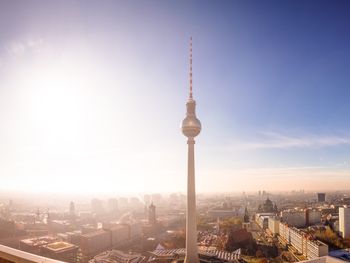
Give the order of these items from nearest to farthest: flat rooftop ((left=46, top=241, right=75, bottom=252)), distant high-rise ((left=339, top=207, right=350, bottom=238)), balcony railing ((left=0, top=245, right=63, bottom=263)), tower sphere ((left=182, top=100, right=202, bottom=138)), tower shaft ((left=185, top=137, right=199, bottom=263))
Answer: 1. balcony railing ((left=0, top=245, right=63, bottom=263))
2. tower shaft ((left=185, top=137, right=199, bottom=263))
3. tower sphere ((left=182, top=100, right=202, bottom=138))
4. flat rooftop ((left=46, top=241, right=75, bottom=252))
5. distant high-rise ((left=339, top=207, right=350, bottom=238))

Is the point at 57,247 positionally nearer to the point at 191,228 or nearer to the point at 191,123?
the point at 191,228

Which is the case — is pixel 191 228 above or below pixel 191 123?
below

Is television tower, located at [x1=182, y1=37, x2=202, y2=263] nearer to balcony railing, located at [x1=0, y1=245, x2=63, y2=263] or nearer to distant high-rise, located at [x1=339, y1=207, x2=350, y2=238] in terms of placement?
balcony railing, located at [x1=0, y1=245, x2=63, y2=263]

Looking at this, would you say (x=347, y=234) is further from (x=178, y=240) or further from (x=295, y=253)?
(x=178, y=240)

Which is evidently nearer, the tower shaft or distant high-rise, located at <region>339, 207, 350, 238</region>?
the tower shaft

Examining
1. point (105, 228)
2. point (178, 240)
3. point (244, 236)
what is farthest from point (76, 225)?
point (244, 236)

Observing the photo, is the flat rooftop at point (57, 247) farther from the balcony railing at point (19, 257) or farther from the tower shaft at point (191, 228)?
the balcony railing at point (19, 257)

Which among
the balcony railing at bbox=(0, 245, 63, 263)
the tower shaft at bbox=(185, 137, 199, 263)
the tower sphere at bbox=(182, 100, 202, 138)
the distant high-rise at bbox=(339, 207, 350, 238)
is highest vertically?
the tower sphere at bbox=(182, 100, 202, 138)

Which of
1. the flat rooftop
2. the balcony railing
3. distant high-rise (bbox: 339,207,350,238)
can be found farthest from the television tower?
distant high-rise (bbox: 339,207,350,238)

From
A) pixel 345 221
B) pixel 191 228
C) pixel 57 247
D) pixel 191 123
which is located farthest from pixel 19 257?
pixel 345 221
